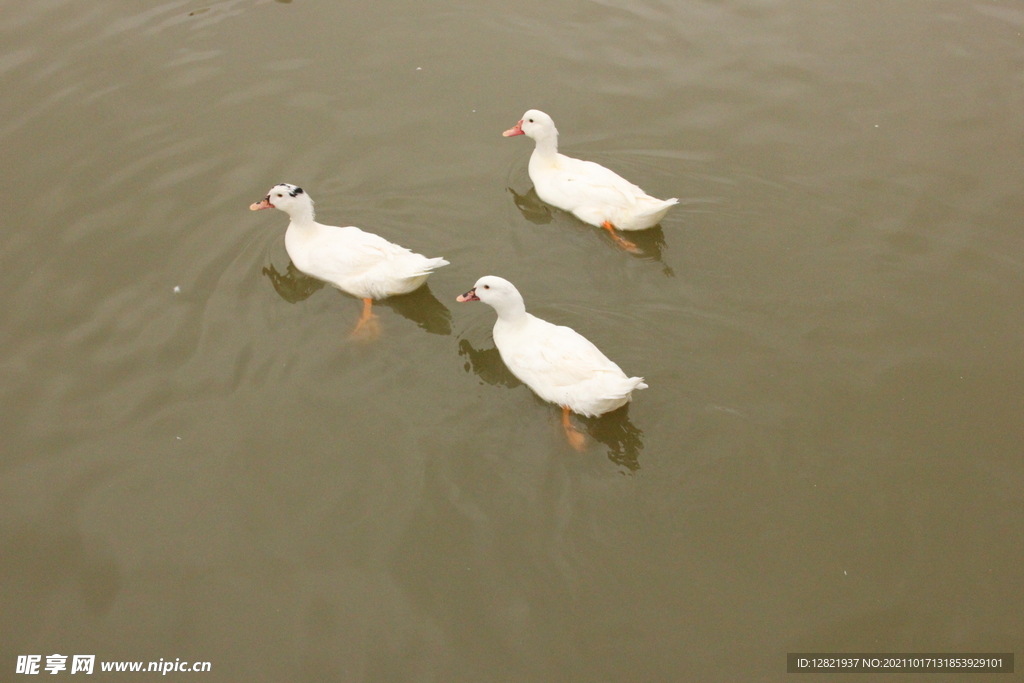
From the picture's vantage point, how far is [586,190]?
23.8ft

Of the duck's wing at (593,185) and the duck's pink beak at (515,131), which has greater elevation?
the duck's pink beak at (515,131)

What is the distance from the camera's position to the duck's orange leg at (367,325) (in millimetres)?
6449

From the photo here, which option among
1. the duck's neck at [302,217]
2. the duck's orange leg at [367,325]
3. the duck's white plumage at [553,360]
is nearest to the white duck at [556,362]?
the duck's white plumage at [553,360]

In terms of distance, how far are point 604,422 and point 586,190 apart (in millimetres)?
2564

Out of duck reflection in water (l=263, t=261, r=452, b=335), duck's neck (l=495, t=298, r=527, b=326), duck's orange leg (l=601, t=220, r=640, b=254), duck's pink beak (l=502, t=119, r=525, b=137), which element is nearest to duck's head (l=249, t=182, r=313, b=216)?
duck reflection in water (l=263, t=261, r=452, b=335)

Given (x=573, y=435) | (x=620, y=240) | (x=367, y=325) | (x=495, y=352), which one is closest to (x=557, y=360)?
(x=573, y=435)

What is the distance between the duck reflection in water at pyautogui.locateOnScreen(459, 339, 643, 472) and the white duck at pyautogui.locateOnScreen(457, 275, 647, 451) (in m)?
0.12

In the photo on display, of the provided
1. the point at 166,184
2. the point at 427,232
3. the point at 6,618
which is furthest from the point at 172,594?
the point at 166,184

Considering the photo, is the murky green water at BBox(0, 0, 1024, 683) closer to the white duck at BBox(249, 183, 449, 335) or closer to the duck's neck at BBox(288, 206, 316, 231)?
the white duck at BBox(249, 183, 449, 335)

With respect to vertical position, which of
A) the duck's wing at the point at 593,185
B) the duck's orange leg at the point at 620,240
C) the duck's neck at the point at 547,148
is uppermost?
the duck's neck at the point at 547,148

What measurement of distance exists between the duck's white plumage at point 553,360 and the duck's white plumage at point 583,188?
1570mm

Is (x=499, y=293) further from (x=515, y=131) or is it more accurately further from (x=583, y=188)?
(x=515, y=131)

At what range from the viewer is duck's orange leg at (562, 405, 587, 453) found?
5598 millimetres

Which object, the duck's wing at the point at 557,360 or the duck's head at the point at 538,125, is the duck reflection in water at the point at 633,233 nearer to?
the duck's head at the point at 538,125
